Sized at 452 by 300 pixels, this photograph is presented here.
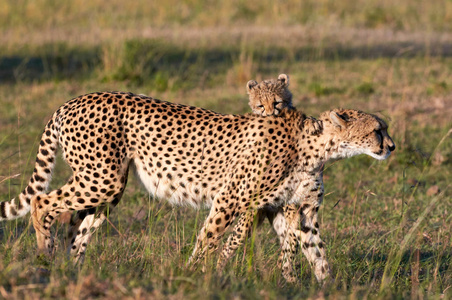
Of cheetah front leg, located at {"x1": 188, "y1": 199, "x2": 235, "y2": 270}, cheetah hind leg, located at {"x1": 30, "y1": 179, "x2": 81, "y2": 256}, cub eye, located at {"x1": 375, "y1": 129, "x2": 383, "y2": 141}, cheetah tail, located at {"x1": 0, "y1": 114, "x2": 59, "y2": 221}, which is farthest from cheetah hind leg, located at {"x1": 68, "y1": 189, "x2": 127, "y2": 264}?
cub eye, located at {"x1": 375, "y1": 129, "x2": 383, "y2": 141}

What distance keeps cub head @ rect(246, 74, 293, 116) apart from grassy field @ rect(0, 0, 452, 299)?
0.77 metres

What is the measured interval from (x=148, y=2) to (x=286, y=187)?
11357 mm

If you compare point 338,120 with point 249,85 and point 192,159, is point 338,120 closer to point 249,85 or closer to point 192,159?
point 192,159

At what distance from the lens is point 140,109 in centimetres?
423

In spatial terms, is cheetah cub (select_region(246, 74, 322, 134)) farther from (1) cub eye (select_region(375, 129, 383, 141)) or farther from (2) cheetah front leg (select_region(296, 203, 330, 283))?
(1) cub eye (select_region(375, 129, 383, 141))

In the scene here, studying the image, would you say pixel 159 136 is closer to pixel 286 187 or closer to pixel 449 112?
pixel 286 187

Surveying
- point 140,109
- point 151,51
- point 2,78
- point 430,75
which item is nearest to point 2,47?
point 2,78

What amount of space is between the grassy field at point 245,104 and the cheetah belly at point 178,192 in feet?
0.26

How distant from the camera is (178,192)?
420cm

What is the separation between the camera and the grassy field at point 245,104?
3391 millimetres

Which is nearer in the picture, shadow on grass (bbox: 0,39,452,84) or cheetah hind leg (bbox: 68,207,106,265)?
cheetah hind leg (bbox: 68,207,106,265)

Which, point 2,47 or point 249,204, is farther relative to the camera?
point 2,47

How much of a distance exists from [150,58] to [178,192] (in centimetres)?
607

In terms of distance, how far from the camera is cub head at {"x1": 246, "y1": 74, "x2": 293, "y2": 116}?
16.7ft
